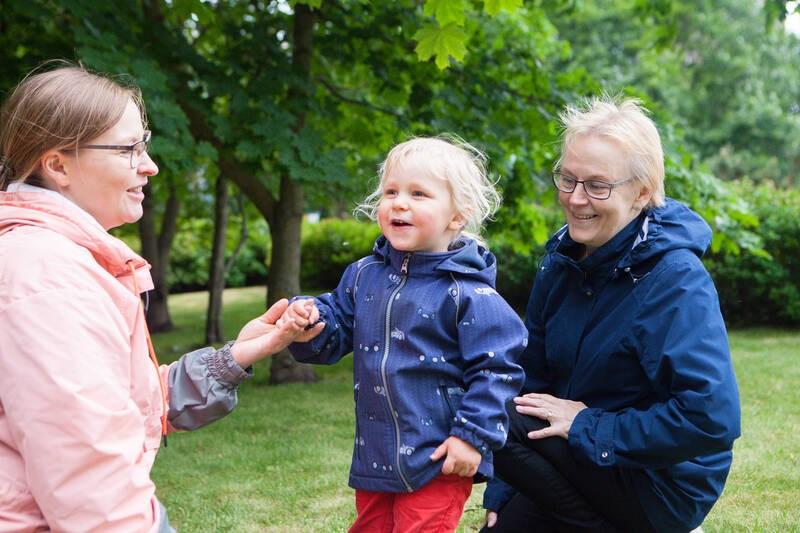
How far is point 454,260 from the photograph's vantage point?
2.49m

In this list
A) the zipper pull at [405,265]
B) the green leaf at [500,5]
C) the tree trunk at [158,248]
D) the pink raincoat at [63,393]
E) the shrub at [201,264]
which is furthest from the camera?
the shrub at [201,264]

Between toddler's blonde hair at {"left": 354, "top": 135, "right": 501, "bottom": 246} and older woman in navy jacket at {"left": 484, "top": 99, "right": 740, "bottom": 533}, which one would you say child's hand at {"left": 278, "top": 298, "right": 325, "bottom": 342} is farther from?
older woman in navy jacket at {"left": 484, "top": 99, "right": 740, "bottom": 533}

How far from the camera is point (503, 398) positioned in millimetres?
2359

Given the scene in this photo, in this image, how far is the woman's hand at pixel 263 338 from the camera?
2492 millimetres

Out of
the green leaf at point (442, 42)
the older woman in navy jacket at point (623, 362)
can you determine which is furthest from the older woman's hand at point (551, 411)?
the green leaf at point (442, 42)

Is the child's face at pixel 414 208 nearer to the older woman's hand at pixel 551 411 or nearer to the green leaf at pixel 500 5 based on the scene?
the older woman's hand at pixel 551 411

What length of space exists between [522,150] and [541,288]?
4040mm

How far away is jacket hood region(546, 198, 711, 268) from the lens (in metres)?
2.62

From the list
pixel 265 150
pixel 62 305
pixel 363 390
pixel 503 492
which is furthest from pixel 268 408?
pixel 62 305

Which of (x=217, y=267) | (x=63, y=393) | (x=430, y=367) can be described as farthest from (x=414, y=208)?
(x=217, y=267)

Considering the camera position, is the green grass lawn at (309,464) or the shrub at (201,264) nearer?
the green grass lawn at (309,464)

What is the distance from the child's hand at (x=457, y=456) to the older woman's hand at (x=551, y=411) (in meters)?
0.39

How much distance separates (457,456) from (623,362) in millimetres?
665

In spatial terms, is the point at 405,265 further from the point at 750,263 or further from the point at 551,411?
the point at 750,263
